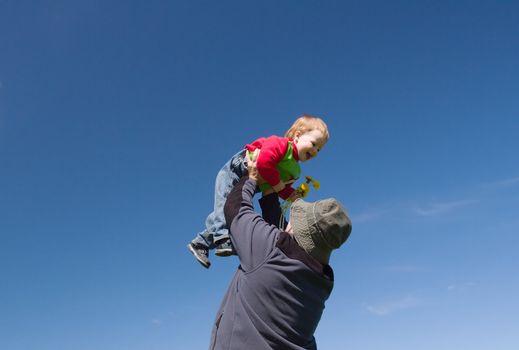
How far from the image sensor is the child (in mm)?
4039

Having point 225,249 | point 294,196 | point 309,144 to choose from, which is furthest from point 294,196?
point 225,249

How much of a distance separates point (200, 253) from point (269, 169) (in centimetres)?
124

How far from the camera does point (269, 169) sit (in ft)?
12.9

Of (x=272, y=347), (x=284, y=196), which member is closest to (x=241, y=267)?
(x=272, y=347)

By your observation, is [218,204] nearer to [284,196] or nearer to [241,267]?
[284,196]

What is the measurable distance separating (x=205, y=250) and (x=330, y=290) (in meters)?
1.54

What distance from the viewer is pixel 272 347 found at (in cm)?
315

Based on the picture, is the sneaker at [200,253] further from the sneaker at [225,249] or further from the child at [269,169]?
the sneaker at [225,249]

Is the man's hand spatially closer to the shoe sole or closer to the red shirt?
the red shirt

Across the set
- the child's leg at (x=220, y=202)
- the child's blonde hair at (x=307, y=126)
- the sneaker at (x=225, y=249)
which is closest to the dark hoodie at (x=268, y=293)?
the sneaker at (x=225, y=249)

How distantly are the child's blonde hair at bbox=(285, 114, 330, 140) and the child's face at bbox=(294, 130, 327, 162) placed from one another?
2.4 inches

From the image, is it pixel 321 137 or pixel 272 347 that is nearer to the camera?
pixel 272 347

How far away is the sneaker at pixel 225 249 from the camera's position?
4.11 m

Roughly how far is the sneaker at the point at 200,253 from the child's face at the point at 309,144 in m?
1.43
